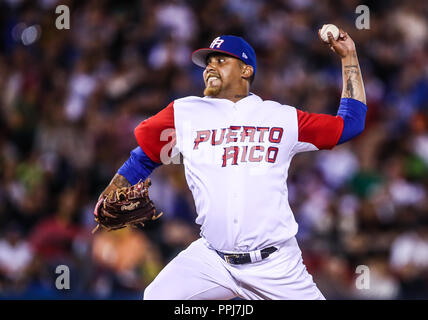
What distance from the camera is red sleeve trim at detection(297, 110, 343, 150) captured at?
4039 mm

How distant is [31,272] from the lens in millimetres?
7035

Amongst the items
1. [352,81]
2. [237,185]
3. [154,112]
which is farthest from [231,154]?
[154,112]

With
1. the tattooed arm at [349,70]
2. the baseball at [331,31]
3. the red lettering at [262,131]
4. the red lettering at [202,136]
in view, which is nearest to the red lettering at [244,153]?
the red lettering at [262,131]

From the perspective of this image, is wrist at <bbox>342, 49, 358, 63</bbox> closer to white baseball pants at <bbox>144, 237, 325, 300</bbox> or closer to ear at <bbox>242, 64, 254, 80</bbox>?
ear at <bbox>242, 64, 254, 80</bbox>

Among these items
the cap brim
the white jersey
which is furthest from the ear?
the white jersey

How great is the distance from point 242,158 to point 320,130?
48 centimetres

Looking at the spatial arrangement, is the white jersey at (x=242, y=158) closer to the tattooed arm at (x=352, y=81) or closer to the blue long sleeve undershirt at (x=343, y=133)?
the blue long sleeve undershirt at (x=343, y=133)

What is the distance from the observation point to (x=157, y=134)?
4.17 meters

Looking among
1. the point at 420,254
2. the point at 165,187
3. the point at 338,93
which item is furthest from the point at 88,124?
the point at 420,254

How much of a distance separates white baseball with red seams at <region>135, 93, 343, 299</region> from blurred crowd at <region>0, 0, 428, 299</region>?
282cm

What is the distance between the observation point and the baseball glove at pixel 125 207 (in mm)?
4129

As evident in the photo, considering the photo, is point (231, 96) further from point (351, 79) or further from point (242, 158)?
point (351, 79)

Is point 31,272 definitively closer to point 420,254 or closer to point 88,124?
point 88,124
